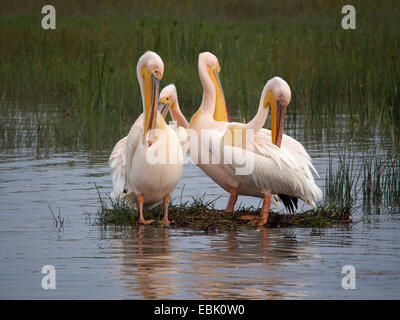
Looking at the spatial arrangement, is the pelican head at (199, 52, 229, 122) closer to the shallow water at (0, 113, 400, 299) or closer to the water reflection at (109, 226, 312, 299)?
the shallow water at (0, 113, 400, 299)

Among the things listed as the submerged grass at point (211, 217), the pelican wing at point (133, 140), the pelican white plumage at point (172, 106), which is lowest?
the submerged grass at point (211, 217)

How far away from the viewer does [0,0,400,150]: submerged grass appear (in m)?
12.3

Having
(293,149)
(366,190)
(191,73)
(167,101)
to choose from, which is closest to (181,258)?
(293,149)

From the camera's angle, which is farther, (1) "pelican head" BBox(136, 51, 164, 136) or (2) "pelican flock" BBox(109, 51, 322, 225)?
(1) "pelican head" BBox(136, 51, 164, 136)

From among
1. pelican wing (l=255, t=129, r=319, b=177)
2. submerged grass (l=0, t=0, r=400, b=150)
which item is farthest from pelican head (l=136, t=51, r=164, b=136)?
submerged grass (l=0, t=0, r=400, b=150)

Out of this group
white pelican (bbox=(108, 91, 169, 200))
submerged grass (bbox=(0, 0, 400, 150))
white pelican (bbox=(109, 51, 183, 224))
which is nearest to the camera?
white pelican (bbox=(109, 51, 183, 224))

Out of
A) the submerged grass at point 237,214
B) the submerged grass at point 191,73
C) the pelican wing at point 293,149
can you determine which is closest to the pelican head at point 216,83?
the pelican wing at point 293,149

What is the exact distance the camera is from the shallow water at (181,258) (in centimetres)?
571

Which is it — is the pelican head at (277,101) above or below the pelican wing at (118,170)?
above

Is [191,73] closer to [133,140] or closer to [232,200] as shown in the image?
[232,200]

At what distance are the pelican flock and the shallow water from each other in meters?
0.37

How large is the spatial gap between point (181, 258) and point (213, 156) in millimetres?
1630

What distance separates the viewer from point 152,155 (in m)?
7.54

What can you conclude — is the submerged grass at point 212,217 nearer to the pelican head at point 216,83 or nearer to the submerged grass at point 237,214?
the submerged grass at point 237,214
